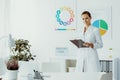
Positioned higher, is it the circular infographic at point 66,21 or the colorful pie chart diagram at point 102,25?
the circular infographic at point 66,21

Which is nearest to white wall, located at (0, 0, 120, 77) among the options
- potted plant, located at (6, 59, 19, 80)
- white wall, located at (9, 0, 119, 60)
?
white wall, located at (9, 0, 119, 60)

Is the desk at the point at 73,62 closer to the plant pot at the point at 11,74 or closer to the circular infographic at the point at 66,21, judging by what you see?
the circular infographic at the point at 66,21

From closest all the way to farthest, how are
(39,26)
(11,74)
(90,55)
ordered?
(11,74) → (90,55) → (39,26)

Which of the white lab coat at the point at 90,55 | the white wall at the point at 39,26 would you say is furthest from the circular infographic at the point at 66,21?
the white lab coat at the point at 90,55

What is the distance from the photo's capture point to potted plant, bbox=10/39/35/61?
208 inches

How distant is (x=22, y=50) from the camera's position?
5.45 m

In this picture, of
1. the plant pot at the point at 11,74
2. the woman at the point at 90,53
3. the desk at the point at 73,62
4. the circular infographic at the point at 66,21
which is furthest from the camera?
the circular infographic at the point at 66,21

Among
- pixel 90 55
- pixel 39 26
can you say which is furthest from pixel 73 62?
pixel 90 55

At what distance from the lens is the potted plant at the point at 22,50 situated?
208 inches

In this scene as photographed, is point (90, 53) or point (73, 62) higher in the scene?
point (90, 53)

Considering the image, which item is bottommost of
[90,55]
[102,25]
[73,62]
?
[73,62]

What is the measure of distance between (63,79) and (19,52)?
2.60 metres

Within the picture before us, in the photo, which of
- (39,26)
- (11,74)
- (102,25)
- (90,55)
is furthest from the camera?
(39,26)

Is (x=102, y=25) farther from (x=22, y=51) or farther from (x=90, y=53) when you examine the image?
(x=22, y=51)
